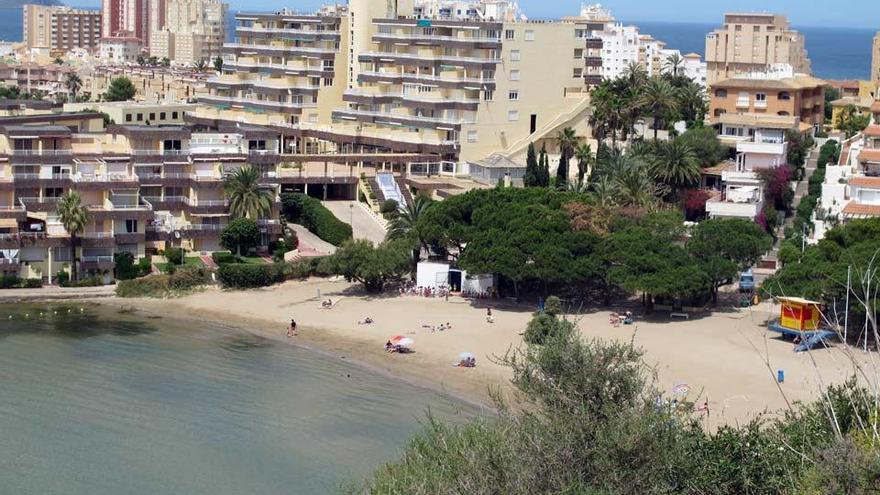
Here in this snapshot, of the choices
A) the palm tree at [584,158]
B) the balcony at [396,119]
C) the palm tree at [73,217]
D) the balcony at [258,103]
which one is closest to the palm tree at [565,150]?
the palm tree at [584,158]

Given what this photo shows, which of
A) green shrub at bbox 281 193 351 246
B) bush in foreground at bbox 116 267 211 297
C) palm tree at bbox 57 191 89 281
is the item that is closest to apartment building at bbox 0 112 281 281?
palm tree at bbox 57 191 89 281

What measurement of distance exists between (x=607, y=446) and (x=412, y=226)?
119ft

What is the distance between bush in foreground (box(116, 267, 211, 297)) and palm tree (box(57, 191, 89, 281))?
241 cm

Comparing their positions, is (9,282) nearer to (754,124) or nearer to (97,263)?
(97,263)

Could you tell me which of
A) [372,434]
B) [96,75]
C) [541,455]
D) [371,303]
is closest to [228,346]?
[371,303]

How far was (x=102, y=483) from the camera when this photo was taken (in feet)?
130

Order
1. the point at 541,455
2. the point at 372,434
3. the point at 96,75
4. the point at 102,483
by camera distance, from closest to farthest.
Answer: the point at 541,455, the point at 102,483, the point at 372,434, the point at 96,75

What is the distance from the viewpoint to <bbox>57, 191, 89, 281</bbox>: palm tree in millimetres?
Answer: 63156

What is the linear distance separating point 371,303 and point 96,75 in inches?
3659

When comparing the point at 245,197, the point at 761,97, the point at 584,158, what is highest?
the point at 761,97

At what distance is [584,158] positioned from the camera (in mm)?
78312

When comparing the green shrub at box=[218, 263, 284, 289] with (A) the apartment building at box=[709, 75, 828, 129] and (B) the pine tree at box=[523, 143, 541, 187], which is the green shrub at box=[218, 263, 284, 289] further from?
(A) the apartment building at box=[709, 75, 828, 129]

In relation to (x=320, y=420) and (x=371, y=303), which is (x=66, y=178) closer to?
(x=371, y=303)

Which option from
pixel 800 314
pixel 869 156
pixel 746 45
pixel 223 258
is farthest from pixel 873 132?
pixel 746 45
